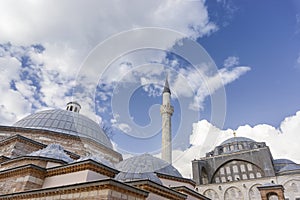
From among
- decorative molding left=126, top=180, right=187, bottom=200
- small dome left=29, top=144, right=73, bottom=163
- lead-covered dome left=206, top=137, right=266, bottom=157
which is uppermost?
lead-covered dome left=206, top=137, right=266, bottom=157

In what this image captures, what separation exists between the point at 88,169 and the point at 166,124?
62.9 ft

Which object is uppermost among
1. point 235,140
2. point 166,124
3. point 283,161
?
point 235,140

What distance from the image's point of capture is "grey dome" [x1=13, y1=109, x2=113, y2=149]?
13703 mm

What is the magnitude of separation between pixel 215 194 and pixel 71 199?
88.0 ft

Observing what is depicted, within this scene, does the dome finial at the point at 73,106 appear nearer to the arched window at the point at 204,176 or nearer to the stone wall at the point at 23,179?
the stone wall at the point at 23,179

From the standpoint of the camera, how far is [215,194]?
2916 centimetres

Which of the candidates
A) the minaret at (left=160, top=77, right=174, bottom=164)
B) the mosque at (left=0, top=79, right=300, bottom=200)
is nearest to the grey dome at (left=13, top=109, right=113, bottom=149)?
the mosque at (left=0, top=79, right=300, bottom=200)

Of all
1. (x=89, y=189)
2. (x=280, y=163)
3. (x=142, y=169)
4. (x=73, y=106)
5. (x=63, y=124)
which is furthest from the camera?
(x=280, y=163)

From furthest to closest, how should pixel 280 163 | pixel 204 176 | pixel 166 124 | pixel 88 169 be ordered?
pixel 204 176 → pixel 280 163 → pixel 166 124 → pixel 88 169

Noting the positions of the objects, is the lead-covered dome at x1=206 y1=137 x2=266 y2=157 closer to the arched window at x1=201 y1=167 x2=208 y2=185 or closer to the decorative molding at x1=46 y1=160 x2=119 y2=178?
the arched window at x1=201 y1=167 x2=208 y2=185

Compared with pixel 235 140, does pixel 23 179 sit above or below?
below

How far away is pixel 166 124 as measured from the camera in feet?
85.5

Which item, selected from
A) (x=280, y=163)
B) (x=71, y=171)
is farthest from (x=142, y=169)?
(x=280, y=163)

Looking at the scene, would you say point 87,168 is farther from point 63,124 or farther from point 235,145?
point 235,145
